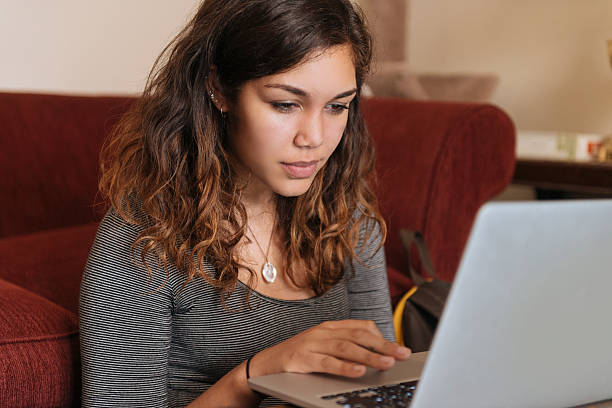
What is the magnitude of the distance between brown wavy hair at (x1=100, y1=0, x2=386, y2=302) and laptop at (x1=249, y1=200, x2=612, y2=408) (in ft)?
1.32

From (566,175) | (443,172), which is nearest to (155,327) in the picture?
(443,172)

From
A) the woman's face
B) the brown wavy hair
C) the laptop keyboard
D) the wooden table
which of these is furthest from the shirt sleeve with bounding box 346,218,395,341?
the wooden table

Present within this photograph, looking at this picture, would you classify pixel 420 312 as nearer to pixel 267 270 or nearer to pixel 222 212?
pixel 267 270

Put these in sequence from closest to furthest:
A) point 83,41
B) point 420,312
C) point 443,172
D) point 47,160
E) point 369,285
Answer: point 369,285
point 420,312
point 443,172
point 47,160
point 83,41

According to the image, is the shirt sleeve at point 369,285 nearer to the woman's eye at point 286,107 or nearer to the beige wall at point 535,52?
the woman's eye at point 286,107

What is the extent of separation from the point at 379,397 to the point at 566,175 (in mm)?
1608

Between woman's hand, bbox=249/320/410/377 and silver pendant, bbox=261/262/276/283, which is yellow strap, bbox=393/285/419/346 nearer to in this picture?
silver pendant, bbox=261/262/276/283

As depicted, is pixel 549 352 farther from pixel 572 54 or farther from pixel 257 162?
pixel 572 54

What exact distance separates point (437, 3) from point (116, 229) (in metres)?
2.37

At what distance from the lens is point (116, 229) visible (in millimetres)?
987

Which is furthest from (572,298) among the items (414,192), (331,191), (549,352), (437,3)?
(437,3)

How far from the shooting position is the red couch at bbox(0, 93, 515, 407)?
1095 millimetres

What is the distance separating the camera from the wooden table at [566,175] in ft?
6.74

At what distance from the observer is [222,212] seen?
1083 millimetres
